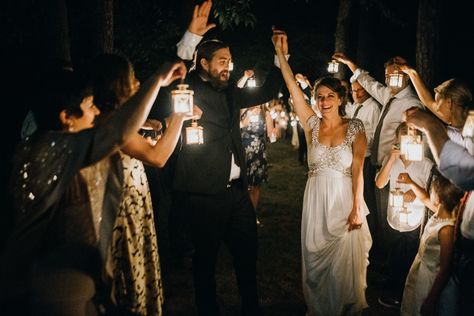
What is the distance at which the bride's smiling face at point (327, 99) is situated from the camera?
4.65 metres

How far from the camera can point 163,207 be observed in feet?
34.4

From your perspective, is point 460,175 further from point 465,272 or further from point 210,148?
point 210,148

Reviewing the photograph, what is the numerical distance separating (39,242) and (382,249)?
Result: 567 cm

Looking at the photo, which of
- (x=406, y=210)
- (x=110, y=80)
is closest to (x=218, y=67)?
(x=110, y=80)

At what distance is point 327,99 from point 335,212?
1.17 metres

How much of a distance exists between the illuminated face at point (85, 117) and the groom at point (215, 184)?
4.97ft

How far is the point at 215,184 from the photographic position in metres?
4.66

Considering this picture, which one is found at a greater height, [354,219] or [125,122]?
[125,122]

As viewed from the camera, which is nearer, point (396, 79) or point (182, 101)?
point (182, 101)

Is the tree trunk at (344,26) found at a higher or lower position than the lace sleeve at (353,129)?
higher

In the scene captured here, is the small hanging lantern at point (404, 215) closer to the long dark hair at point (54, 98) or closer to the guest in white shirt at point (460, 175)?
the guest in white shirt at point (460, 175)

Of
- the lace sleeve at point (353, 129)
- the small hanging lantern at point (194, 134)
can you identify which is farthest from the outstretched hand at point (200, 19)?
the lace sleeve at point (353, 129)

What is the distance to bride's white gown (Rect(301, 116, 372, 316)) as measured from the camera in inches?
184

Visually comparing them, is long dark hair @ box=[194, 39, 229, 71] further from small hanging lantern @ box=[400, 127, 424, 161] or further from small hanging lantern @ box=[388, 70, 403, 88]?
small hanging lantern @ box=[388, 70, 403, 88]
